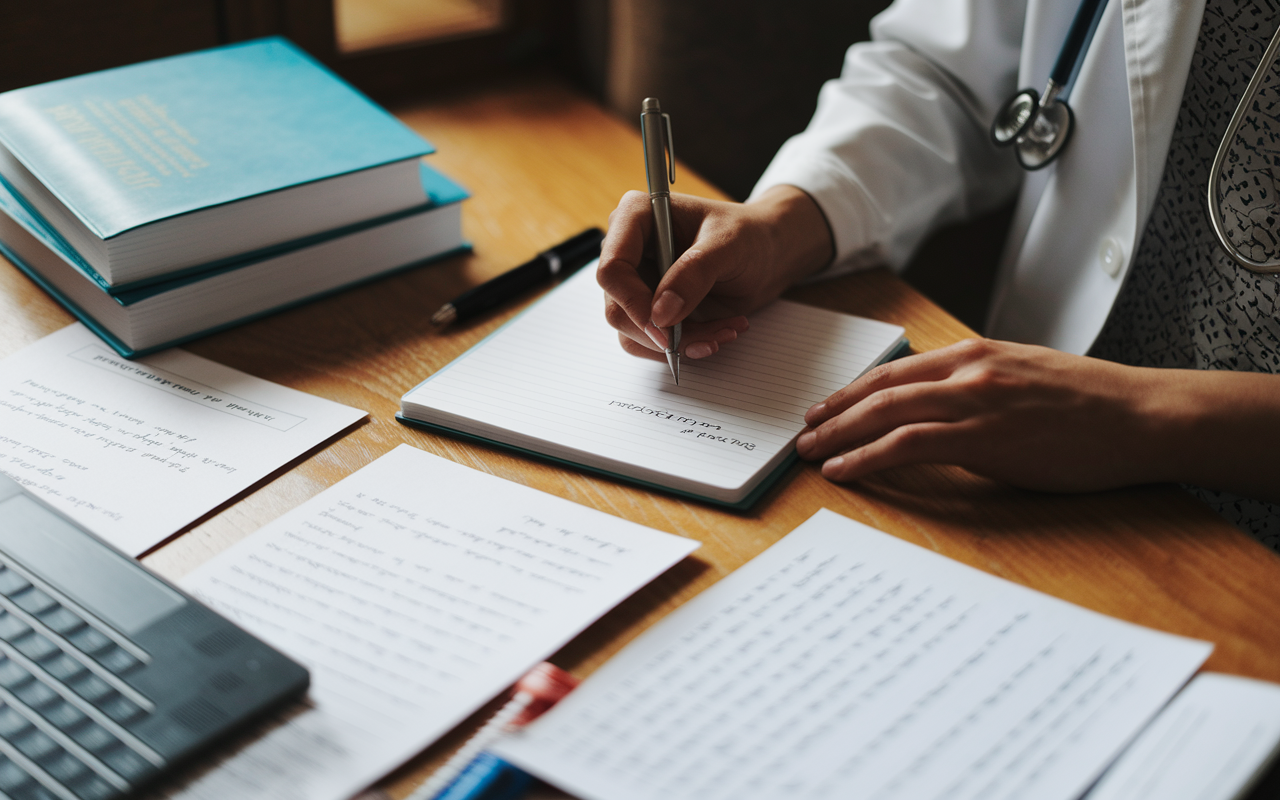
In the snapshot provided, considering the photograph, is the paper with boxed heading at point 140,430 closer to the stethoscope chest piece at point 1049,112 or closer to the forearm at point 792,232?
the forearm at point 792,232

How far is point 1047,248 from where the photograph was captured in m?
0.94

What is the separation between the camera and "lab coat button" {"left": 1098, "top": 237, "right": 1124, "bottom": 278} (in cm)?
83

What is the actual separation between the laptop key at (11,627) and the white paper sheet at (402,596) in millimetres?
82

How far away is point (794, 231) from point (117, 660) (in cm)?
62

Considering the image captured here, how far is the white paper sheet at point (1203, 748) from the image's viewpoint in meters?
0.41

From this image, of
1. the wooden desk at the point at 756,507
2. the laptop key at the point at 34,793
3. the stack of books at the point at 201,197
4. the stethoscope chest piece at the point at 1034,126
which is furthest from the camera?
the stethoscope chest piece at the point at 1034,126

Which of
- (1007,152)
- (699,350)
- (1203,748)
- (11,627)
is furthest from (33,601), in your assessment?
(1007,152)

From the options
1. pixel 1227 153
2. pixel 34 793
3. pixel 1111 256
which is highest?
pixel 1227 153

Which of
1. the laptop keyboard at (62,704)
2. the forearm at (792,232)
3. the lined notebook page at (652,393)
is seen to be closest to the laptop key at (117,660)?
the laptop keyboard at (62,704)

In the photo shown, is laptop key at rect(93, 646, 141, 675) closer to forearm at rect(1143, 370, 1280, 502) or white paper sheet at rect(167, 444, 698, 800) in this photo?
white paper sheet at rect(167, 444, 698, 800)

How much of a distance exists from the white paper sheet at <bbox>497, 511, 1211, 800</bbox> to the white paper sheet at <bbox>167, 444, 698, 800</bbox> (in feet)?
0.15

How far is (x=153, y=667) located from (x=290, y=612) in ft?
0.24

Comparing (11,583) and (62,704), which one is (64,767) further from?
(11,583)

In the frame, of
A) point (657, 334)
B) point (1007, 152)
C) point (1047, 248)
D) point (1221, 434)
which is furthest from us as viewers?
point (1007, 152)
